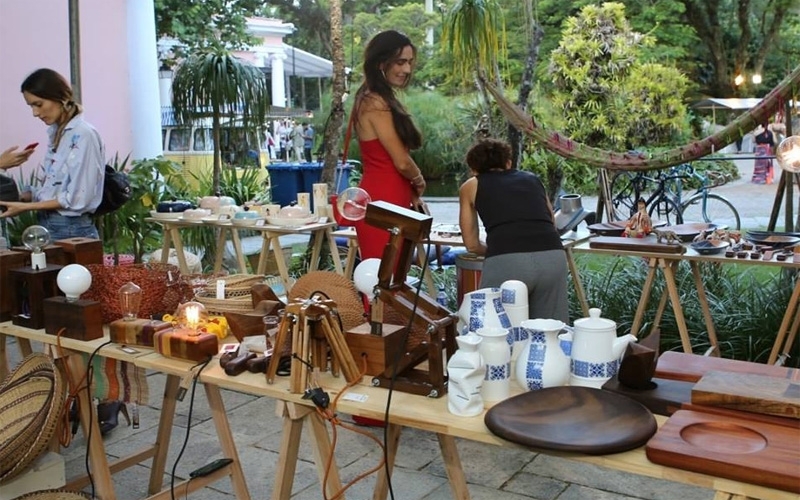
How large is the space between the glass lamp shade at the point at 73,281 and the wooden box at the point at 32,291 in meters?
0.12

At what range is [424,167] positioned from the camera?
12.5 meters

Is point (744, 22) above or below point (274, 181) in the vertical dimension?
above

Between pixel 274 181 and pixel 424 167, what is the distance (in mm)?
4034

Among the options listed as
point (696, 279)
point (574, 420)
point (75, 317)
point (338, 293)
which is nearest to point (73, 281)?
point (75, 317)

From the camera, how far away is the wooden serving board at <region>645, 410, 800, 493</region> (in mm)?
1208

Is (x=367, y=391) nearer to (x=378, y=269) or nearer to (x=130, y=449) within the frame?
(x=378, y=269)

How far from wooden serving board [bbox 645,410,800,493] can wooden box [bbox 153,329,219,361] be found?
1068mm

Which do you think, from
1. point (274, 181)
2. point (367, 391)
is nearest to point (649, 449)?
point (367, 391)

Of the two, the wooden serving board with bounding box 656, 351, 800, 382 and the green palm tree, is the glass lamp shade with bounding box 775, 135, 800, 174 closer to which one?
the wooden serving board with bounding box 656, 351, 800, 382

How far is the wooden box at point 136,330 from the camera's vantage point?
2.02m

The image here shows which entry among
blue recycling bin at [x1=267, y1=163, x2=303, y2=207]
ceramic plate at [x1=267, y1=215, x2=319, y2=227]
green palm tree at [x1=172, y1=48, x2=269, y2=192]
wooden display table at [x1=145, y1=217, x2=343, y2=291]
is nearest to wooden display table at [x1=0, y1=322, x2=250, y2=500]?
wooden display table at [x1=145, y1=217, x2=343, y2=291]

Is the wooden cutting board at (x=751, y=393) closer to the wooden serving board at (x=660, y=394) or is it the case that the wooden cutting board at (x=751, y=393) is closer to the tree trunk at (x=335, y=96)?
the wooden serving board at (x=660, y=394)

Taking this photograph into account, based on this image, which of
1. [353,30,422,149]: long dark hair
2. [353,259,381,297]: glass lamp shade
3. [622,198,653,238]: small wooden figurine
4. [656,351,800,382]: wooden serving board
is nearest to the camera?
[656,351,800,382]: wooden serving board

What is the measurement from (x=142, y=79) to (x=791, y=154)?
5.25 metres
